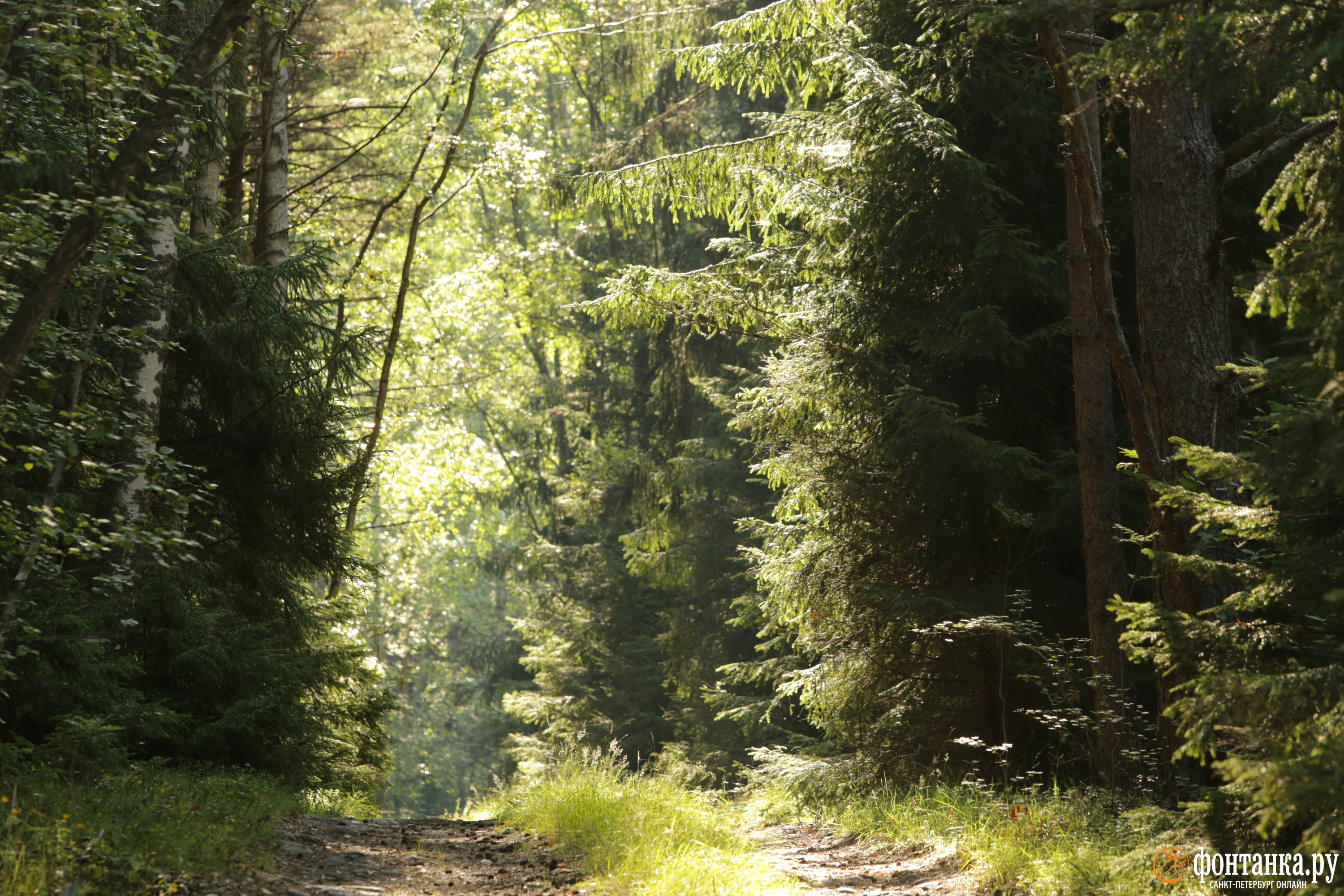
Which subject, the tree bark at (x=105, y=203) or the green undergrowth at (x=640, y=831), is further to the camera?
the green undergrowth at (x=640, y=831)

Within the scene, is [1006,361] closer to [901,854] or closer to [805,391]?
[805,391]

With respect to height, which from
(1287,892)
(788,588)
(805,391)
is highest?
(805,391)

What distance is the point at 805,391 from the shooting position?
27.1 feet

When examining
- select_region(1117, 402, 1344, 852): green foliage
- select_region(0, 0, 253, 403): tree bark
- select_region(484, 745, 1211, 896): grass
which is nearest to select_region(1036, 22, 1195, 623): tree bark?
select_region(1117, 402, 1344, 852): green foliage

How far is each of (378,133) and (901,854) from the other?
9.24m

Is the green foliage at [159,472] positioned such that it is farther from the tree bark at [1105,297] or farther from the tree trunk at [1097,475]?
the tree trunk at [1097,475]

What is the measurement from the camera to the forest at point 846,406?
3.63 meters

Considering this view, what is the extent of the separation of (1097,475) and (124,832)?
6.03 metres

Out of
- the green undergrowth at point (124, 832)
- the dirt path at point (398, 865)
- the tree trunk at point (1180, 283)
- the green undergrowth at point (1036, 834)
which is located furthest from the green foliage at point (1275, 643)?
the green undergrowth at point (124, 832)

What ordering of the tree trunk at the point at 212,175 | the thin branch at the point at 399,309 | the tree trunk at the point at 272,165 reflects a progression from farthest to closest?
the tree trunk at the point at 272,165 < the thin branch at the point at 399,309 < the tree trunk at the point at 212,175

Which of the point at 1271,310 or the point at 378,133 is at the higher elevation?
the point at 378,133

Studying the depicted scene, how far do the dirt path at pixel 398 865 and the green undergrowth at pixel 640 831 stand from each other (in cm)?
20

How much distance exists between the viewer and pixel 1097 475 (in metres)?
6.45

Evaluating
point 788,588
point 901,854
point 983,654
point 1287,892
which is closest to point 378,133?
point 788,588
